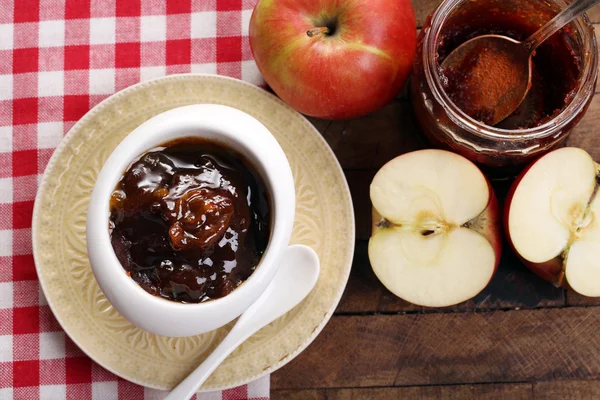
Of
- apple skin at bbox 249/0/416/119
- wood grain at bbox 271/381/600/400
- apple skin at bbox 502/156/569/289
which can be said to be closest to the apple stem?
apple skin at bbox 249/0/416/119

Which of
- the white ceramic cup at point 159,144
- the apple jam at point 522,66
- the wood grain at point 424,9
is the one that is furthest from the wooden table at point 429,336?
the white ceramic cup at point 159,144

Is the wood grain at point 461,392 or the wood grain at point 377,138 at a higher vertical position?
the wood grain at point 377,138

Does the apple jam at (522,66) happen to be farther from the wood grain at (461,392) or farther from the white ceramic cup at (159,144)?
the wood grain at (461,392)

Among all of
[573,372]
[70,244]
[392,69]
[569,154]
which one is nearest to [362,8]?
[392,69]

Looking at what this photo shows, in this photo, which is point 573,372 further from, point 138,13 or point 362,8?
point 138,13

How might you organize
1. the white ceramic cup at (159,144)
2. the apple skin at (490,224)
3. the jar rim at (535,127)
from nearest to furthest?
the white ceramic cup at (159,144) < the jar rim at (535,127) < the apple skin at (490,224)

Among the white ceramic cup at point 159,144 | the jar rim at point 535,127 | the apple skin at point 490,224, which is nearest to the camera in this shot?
the white ceramic cup at point 159,144
